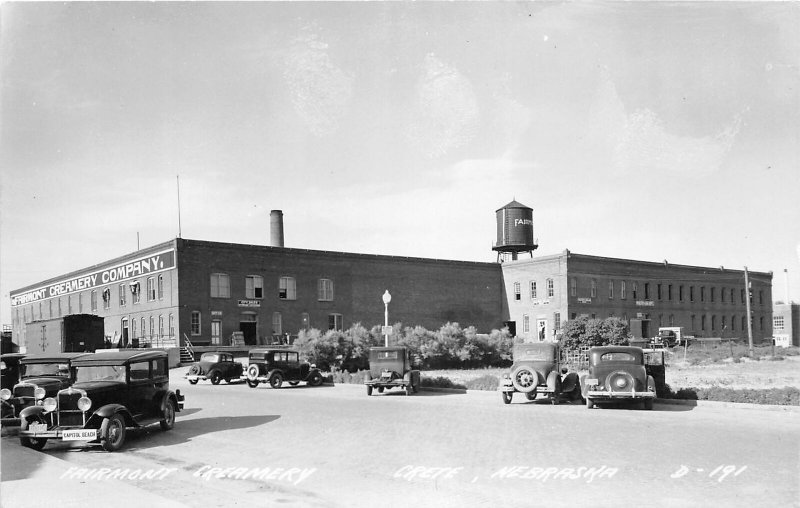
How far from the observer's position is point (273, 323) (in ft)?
173

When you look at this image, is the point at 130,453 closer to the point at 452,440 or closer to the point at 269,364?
the point at 452,440

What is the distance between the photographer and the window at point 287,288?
53.5 metres

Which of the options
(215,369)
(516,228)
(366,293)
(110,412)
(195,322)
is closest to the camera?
(110,412)

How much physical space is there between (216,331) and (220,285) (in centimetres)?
334

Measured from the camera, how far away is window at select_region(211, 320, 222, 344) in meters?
49.0

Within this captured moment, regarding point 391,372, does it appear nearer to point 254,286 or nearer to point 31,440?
point 31,440

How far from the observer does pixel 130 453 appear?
1179 centimetres

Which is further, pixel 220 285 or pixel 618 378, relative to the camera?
pixel 220 285

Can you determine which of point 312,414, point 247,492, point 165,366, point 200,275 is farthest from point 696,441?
point 200,275

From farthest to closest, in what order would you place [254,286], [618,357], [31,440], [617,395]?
[254,286] → [618,357] → [617,395] → [31,440]

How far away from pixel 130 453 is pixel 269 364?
1560 centimetres

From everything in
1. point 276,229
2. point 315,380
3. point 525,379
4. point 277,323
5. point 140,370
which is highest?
point 276,229

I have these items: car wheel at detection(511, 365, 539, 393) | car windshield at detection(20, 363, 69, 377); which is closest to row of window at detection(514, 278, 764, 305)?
car wheel at detection(511, 365, 539, 393)

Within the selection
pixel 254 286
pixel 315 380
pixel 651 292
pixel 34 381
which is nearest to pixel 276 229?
pixel 254 286
